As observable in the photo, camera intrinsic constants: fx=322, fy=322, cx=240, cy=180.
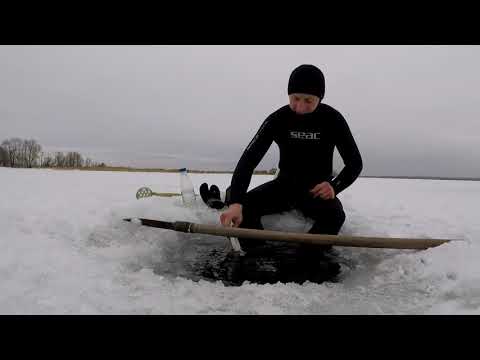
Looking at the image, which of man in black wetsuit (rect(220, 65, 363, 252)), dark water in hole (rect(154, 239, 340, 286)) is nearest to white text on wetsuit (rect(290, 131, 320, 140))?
man in black wetsuit (rect(220, 65, 363, 252))

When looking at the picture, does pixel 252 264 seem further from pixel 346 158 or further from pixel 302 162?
pixel 346 158

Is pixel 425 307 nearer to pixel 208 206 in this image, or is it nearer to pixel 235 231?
pixel 235 231

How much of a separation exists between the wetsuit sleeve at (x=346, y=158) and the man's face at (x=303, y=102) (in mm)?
316

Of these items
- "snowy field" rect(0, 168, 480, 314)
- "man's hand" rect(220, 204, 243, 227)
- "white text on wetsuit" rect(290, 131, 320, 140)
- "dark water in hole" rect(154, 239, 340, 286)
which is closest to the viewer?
"snowy field" rect(0, 168, 480, 314)

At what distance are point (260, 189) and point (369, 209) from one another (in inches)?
97.9

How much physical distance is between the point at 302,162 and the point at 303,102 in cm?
60

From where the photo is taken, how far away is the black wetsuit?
2.88 metres

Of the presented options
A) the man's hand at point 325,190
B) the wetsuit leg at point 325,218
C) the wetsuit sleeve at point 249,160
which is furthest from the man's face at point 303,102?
the wetsuit leg at point 325,218

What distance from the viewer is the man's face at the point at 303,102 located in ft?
9.17

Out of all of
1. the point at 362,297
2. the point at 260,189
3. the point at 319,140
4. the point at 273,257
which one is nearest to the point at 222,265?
the point at 273,257

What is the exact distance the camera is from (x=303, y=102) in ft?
9.27

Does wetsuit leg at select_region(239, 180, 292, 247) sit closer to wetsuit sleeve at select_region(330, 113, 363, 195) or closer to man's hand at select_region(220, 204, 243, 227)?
man's hand at select_region(220, 204, 243, 227)

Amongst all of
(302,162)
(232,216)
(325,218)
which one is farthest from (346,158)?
(232,216)

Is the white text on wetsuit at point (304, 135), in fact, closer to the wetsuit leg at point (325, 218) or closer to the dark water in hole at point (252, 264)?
the wetsuit leg at point (325, 218)
